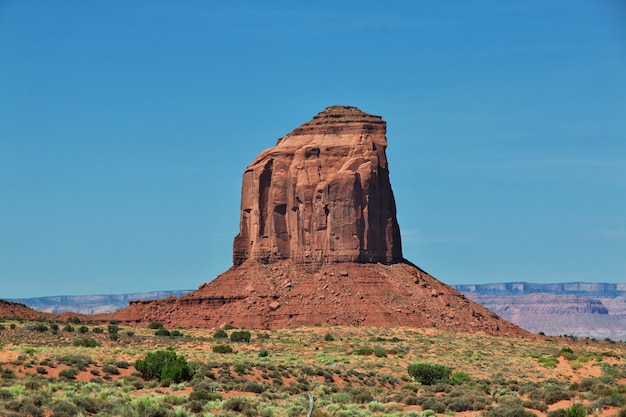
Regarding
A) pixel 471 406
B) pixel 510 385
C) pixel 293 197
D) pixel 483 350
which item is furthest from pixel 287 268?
pixel 471 406

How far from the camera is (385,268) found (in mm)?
120938

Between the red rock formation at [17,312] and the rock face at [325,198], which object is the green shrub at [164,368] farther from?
the rock face at [325,198]

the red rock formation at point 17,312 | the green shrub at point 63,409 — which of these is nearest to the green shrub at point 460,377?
the green shrub at point 63,409

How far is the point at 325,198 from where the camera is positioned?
122 metres

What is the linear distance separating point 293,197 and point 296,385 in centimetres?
6909

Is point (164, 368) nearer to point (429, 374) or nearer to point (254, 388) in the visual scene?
point (254, 388)

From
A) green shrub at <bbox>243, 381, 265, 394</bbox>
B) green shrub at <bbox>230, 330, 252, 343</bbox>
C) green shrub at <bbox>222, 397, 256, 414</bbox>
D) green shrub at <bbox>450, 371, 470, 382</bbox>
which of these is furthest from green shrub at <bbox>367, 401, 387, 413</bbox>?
green shrub at <bbox>230, 330, 252, 343</bbox>

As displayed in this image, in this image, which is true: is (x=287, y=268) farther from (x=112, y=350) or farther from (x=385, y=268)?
(x=112, y=350)

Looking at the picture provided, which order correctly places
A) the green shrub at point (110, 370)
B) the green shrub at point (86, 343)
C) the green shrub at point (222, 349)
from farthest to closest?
the green shrub at point (222, 349)
the green shrub at point (86, 343)
the green shrub at point (110, 370)

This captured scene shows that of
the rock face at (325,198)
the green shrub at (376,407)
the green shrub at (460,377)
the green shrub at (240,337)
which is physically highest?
the rock face at (325,198)

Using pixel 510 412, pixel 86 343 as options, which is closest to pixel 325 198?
pixel 86 343

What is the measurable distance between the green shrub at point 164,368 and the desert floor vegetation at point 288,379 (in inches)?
2.4

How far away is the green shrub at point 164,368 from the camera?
53.3 metres

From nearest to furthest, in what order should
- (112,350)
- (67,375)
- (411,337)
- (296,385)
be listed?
(67,375) < (296,385) < (112,350) < (411,337)
